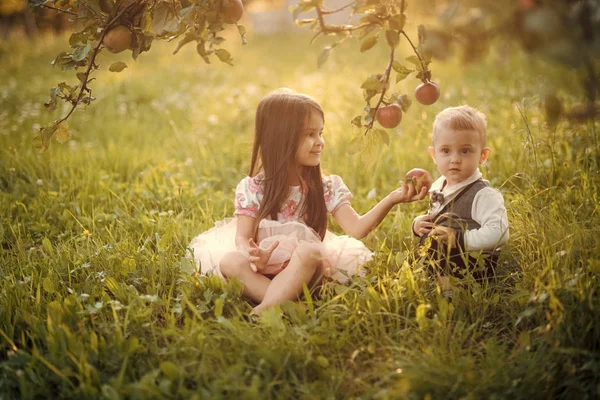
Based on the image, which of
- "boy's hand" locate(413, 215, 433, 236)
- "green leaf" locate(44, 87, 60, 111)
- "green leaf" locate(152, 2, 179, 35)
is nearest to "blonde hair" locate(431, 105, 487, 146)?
"boy's hand" locate(413, 215, 433, 236)

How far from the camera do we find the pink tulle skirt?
259 cm

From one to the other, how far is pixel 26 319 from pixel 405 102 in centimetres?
185

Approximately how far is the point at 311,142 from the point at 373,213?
47 centimetres

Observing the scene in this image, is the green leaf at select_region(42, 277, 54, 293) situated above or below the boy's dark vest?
below

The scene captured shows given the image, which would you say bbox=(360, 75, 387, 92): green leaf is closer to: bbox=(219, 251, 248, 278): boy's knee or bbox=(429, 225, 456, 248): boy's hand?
bbox=(429, 225, 456, 248): boy's hand

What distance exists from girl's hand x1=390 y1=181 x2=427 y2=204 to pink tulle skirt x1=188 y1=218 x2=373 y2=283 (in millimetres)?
343

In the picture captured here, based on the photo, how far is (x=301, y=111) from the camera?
8.73 ft

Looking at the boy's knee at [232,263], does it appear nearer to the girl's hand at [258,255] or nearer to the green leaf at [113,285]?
the girl's hand at [258,255]

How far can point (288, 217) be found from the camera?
111 inches

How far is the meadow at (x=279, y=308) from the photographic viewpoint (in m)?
1.87

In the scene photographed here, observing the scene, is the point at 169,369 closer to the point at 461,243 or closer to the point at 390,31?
the point at 461,243

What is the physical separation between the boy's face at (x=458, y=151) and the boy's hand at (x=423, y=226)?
23 cm


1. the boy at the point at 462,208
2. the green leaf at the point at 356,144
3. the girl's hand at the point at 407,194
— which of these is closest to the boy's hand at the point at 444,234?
the boy at the point at 462,208

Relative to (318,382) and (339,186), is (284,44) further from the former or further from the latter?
(318,382)
